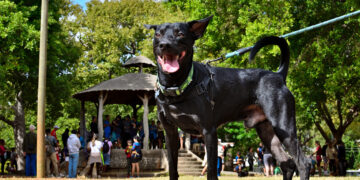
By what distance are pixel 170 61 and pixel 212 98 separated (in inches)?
30.2

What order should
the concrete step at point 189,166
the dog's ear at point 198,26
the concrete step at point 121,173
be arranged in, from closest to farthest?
the dog's ear at point 198,26 < the concrete step at point 121,173 < the concrete step at point 189,166

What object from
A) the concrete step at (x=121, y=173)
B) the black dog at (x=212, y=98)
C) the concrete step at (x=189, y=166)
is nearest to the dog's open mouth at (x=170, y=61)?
the black dog at (x=212, y=98)

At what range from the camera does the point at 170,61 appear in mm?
4945

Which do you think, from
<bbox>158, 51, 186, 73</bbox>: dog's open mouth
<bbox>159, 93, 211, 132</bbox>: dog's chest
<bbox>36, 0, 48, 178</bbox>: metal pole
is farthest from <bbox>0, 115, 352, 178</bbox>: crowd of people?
<bbox>158, 51, 186, 73</bbox>: dog's open mouth

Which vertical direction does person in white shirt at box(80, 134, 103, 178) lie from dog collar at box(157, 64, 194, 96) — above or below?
below

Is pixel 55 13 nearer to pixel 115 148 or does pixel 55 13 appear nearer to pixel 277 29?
pixel 115 148

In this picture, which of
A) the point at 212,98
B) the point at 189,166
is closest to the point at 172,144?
the point at 212,98

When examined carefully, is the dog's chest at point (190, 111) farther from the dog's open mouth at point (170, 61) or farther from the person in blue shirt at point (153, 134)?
the person in blue shirt at point (153, 134)

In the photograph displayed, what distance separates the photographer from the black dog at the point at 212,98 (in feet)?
16.4

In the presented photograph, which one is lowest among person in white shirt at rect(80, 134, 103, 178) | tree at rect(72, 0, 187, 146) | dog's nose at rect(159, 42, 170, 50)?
person in white shirt at rect(80, 134, 103, 178)

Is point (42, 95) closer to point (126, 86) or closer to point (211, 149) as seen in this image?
Answer: point (126, 86)

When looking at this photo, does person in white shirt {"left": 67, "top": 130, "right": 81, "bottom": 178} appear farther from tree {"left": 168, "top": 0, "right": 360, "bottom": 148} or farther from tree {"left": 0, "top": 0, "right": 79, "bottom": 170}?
tree {"left": 168, "top": 0, "right": 360, "bottom": 148}

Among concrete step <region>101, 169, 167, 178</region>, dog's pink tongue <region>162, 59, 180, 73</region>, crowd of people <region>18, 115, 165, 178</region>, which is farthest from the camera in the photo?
concrete step <region>101, 169, 167, 178</region>

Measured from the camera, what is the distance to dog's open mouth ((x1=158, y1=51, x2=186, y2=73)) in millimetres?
4898
